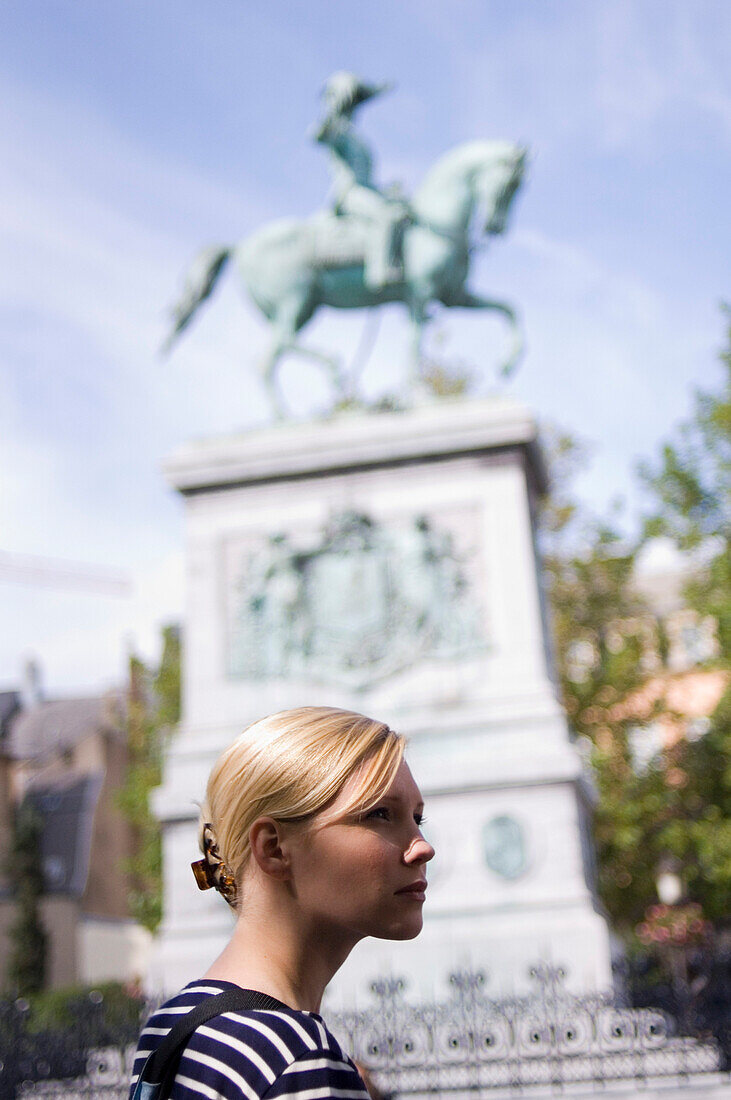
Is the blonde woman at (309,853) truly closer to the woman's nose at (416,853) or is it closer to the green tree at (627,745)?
the woman's nose at (416,853)

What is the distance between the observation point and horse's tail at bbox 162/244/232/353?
46.5 ft

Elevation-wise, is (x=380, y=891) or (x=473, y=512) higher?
(x=473, y=512)

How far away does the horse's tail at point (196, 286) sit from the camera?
46.5ft

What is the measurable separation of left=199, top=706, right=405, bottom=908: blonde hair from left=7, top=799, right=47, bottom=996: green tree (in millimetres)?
30832

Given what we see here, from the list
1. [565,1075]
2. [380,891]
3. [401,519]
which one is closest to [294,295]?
[401,519]

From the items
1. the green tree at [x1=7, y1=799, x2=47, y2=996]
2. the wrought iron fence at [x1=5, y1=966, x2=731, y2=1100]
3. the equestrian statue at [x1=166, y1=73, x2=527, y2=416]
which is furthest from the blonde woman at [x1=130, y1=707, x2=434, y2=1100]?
the green tree at [x1=7, y1=799, x2=47, y2=996]

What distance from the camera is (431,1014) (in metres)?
10.2

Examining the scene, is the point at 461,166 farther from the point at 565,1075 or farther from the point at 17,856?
the point at 17,856

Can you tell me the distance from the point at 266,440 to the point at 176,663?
14.7 meters

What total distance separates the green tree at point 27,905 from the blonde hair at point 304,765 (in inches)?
1214

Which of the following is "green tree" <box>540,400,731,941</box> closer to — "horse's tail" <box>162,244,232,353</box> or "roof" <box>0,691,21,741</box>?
"horse's tail" <box>162,244,232,353</box>

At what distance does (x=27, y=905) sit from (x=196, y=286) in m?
22.8

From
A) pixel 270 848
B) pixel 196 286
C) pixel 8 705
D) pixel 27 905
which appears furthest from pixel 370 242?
pixel 8 705

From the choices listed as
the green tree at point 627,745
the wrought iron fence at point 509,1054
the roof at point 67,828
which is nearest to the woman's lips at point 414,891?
the wrought iron fence at point 509,1054
